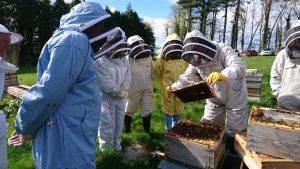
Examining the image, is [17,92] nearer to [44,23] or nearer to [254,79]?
[254,79]

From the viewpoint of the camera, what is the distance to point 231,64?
15.3 feet

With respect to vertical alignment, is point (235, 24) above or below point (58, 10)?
below

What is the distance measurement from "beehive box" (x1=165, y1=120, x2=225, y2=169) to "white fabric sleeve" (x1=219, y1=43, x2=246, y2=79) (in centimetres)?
84

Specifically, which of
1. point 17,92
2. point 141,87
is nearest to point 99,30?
point 141,87

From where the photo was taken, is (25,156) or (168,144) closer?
(168,144)

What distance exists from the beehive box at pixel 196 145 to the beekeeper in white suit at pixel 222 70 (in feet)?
1.99

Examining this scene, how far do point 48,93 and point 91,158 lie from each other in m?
0.77

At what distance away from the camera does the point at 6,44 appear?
12.3 ft

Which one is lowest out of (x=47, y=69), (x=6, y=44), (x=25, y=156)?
(x=25, y=156)

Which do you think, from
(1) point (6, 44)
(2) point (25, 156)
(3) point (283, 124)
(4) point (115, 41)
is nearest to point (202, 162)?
(3) point (283, 124)

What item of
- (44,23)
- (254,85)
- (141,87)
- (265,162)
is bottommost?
(265,162)

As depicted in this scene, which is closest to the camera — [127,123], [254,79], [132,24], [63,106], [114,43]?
[63,106]

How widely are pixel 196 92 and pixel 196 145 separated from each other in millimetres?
984

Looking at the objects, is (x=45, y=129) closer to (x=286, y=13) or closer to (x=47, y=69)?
(x=47, y=69)
